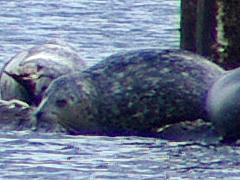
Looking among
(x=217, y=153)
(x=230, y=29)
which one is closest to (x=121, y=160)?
(x=217, y=153)

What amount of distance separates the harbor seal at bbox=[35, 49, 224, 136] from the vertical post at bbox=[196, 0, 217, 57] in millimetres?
1080

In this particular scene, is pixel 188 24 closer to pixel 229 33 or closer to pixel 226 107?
pixel 229 33

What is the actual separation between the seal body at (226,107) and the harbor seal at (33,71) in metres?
1.88

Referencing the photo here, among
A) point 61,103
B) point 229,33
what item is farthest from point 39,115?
point 229,33

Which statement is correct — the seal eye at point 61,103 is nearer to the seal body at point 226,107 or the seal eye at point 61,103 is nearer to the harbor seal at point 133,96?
the harbor seal at point 133,96

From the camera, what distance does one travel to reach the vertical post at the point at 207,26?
12.3 meters

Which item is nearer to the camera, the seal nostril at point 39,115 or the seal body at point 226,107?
the seal body at point 226,107

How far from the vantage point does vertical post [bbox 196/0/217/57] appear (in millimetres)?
12289

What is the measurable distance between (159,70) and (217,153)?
1.38 metres

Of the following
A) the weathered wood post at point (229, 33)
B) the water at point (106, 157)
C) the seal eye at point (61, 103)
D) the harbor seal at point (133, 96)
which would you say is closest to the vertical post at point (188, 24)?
the weathered wood post at point (229, 33)

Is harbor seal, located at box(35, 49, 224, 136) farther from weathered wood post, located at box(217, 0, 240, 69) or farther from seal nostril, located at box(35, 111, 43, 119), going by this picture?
weathered wood post, located at box(217, 0, 240, 69)

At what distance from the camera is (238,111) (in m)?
10.3

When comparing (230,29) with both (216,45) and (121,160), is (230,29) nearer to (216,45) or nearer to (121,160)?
(216,45)

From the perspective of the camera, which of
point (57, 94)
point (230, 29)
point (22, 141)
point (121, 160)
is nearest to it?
point (121, 160)
